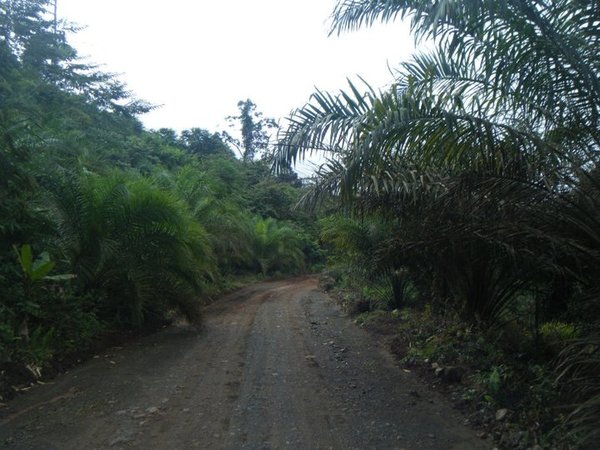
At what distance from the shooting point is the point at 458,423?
5441 mm

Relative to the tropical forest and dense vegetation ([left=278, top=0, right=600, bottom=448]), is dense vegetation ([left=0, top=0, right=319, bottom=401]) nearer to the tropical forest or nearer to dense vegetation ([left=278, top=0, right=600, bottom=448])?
the tropical forest

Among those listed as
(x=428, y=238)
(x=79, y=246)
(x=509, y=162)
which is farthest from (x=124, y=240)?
(x=509, y=162)

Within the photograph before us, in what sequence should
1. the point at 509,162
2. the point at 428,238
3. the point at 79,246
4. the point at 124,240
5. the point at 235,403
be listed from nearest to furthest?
the point at 509,162
the point at 235,403
the point at 428,238
the point at 79,246
the point at 124,240

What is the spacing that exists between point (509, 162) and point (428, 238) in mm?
1954

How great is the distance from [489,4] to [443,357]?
460 centimetres

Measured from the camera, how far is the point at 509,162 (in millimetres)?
5461

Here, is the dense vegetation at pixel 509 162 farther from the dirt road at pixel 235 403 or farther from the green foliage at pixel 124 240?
the green foliage at pixel 124 240

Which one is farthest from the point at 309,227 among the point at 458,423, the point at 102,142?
the point at 458,423

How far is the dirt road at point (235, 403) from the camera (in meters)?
4.93

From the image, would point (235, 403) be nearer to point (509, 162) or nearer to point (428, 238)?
point (428, 238)

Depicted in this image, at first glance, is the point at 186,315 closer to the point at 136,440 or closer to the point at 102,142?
the point at 136,440

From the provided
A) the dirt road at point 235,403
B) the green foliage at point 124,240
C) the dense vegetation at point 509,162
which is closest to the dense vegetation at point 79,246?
the green foliage at point 124,240

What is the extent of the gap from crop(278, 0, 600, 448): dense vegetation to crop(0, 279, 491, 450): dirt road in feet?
3.01

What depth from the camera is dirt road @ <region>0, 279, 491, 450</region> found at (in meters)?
4.93
